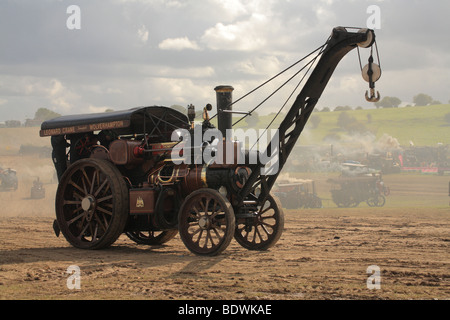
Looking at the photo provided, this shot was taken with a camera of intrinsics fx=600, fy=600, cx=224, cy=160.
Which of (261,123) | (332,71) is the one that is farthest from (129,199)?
(261,123)

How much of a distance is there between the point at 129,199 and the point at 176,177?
3.42 feet

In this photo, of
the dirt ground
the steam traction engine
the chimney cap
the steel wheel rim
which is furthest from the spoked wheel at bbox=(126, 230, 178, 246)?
the chimney cap

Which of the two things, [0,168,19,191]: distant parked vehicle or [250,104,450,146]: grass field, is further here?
[250,104,450,146]: grass field

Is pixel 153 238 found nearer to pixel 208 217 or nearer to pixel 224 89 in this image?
pixel 208 217

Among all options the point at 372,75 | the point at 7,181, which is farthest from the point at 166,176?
the point at 7,181

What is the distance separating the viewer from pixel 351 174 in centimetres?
3108

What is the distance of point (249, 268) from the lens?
9156 mm

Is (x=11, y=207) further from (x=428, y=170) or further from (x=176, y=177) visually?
(x=428, y=170)

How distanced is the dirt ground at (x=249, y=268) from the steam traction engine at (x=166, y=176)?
495 mm

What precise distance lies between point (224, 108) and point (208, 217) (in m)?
1.97

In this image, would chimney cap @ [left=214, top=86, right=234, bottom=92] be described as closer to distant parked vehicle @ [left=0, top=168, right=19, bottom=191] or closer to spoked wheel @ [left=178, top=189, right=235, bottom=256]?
spoked wheel @ [left=178, top=189, right=235, bottom=256]

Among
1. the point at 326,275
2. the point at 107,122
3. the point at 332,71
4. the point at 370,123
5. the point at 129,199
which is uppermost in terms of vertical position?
the point at 370,123

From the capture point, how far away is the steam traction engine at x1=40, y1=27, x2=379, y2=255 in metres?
10.4
